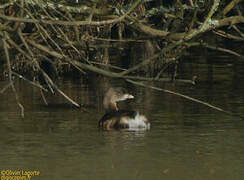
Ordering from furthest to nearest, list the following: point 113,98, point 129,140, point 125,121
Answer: point 113,98, point 125,121, point 129,140

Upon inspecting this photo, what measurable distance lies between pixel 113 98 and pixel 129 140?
3288 mm

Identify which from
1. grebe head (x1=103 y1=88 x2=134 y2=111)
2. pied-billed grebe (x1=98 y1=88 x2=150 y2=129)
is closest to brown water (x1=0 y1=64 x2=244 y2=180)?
pied-billed grebe (x1=98 y1=88 x2=150 y2=129)

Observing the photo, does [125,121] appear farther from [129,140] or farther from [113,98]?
[113,98]

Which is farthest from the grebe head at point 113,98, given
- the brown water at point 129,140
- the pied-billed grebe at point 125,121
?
the pied-billed grebe at point 125,121

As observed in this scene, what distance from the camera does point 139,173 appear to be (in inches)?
367

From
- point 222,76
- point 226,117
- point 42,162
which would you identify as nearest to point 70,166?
point 42,162

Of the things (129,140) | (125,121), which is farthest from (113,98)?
(129,140)

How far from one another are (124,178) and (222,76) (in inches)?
500

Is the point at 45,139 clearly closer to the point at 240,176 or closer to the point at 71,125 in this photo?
the point at 71,125

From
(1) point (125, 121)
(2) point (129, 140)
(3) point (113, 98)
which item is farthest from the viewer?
(3) point (113, 98)

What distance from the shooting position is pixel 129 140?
469 inches

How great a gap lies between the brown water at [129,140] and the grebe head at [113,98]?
32 centimetres

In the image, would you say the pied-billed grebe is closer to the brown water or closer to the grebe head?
the brown water

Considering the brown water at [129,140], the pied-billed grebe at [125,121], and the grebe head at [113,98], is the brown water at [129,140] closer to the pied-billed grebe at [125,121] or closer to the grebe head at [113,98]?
the pied-billed grebe at [125,121]
